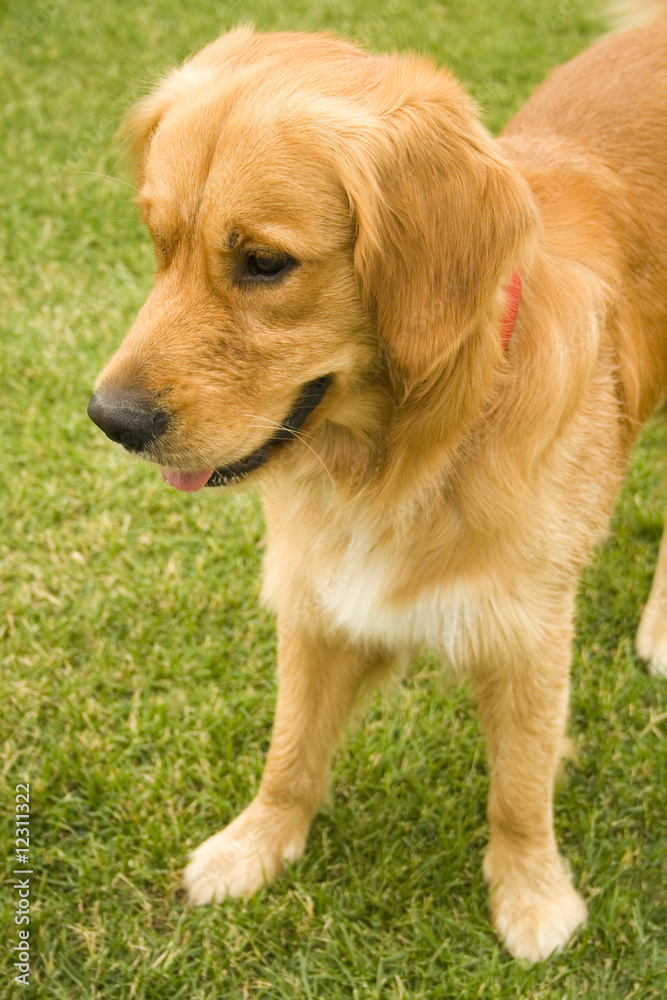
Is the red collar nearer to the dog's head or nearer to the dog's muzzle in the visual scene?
the dog's head

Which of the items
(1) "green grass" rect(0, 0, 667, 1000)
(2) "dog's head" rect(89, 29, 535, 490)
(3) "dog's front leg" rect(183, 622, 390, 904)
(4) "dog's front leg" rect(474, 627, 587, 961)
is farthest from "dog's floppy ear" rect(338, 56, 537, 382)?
(3) "dog's front leg" rect(183, 622, 390, 904)

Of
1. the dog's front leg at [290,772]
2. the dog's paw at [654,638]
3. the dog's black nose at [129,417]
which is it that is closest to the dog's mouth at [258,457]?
the dog's black nose at [129,417]

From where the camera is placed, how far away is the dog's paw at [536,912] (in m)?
2.64

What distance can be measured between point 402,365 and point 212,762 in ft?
5.68

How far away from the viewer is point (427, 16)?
7.29 metres

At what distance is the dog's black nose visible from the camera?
183cm

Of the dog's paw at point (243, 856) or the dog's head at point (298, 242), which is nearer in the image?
the dog's head at point (298, 242)

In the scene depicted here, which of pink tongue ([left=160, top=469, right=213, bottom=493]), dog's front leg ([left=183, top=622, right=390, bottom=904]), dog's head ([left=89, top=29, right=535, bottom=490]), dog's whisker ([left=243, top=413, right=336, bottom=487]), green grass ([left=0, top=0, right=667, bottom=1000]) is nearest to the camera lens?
dog's head ([left=89, top=29, right=535, bottom=490])

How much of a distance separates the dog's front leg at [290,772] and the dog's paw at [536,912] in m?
0.60

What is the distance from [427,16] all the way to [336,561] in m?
6.31

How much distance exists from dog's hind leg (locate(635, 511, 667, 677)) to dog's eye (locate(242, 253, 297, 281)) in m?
2.20

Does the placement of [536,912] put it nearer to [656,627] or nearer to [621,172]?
[656,627]

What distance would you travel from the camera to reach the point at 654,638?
135 inches

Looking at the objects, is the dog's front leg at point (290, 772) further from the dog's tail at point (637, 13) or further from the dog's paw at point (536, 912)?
the dog's tail at point (637, 13)
